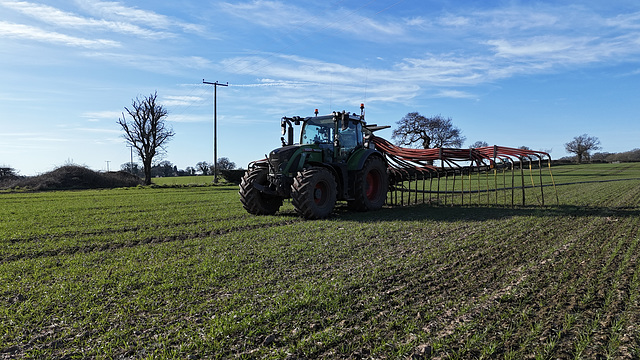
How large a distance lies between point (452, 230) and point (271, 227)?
3.48 meters

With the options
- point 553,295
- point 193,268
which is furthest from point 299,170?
point 553,295

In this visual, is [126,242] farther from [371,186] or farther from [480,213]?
[480,213]

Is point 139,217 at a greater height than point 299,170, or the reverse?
point 299,170

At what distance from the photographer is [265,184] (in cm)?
1060

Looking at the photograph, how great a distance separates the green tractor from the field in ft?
5.66

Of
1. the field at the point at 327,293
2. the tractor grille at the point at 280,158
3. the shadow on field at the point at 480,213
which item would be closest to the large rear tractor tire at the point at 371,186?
the shadow on field at the point at 480,213

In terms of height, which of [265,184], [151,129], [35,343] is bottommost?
[35,343]

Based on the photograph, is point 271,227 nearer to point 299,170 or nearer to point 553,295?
point 299,170

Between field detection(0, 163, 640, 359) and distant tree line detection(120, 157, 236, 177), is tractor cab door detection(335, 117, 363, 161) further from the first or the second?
distant tree line detection(120, 157, 236, 177)

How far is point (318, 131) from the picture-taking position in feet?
36.2

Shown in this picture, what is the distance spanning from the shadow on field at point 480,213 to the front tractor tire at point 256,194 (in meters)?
1.80

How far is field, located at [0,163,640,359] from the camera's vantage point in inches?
124

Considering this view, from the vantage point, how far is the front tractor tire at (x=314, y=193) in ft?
Result: 30.7

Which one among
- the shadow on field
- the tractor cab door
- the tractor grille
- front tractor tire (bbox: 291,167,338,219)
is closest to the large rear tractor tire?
the shadow on field
